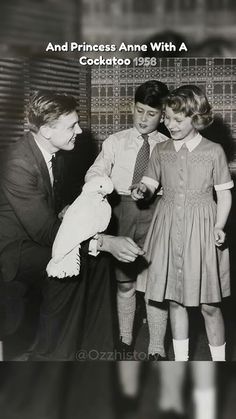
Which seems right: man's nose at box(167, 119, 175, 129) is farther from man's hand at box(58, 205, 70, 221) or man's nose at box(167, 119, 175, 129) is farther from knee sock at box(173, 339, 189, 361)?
knee sock at box(173, 339, 189, 361)

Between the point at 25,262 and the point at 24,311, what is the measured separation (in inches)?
8.2

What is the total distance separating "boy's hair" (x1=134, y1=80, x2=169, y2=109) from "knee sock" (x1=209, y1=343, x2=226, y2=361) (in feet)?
3.24

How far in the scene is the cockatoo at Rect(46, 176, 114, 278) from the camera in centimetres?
261

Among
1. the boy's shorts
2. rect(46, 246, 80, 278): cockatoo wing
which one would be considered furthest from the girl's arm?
rect(46, 246, 80, 278): cockatoo wing

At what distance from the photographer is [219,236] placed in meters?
2.62

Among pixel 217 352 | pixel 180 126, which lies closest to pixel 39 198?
pixel 180 126

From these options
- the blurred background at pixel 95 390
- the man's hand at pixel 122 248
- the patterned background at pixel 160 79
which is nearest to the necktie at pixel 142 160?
the patterned background at pixel 160 79

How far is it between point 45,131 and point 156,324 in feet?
2.90

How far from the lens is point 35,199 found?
2633 mm

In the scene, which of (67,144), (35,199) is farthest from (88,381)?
(67,144)

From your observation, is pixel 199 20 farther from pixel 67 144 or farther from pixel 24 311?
pixel 24 311

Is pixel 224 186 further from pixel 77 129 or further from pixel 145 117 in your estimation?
pixel 77 129

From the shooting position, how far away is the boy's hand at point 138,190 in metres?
2.63

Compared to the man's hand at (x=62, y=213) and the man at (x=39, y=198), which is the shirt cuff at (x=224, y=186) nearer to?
the man at (x=39, y=198)
